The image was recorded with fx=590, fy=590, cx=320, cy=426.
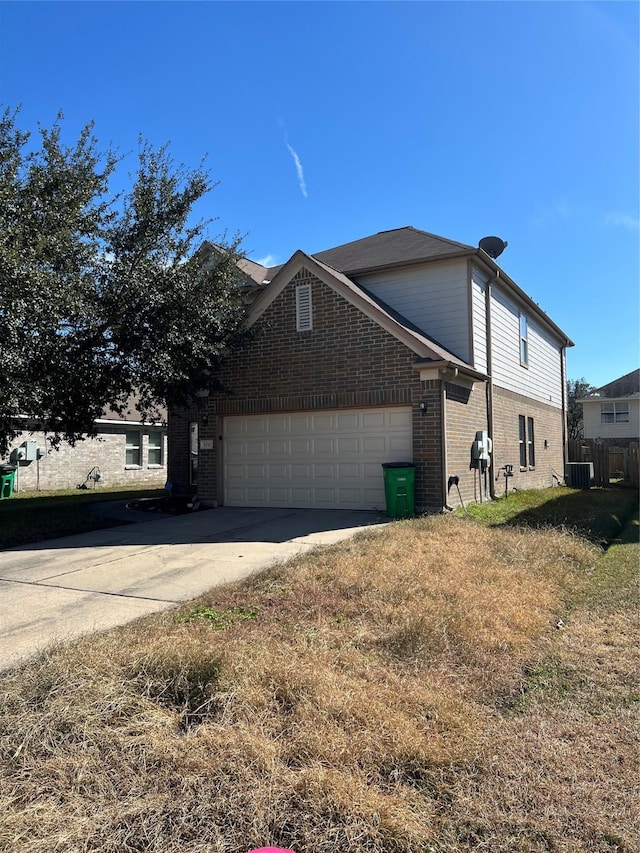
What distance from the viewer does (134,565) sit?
7.71 metres

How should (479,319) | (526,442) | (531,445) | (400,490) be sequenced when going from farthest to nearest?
(531,445)
(526,442)
(479,319)
(400,490)

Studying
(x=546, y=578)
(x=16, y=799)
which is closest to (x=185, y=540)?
(x=546, y=578)

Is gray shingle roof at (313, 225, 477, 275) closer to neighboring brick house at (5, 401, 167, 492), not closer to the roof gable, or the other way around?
the roof gable

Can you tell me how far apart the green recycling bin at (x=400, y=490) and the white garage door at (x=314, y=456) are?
65 centimetres

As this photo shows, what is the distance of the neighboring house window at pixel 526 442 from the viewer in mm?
17875

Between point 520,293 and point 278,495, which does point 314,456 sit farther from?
point 520,293

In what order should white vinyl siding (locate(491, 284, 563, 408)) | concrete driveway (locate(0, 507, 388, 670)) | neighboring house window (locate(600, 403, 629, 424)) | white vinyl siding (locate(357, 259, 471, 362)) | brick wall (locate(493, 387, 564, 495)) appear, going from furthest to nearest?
neighboring house window (locate(600, 403, 629, 424)) < white vinyl siding (locate(491, 284, 563, 408)) < brick wall (locate(493, 387, 564, 495)) < white vinyl siding (locate(357, 259, 471, 362)) < concrete driveway (locate(0, 507, 388, 670))

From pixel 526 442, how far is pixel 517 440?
48.9 inches

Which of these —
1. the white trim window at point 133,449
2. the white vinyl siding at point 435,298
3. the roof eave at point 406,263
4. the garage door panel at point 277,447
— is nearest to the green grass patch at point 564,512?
the white vinyl siding at point 435,298

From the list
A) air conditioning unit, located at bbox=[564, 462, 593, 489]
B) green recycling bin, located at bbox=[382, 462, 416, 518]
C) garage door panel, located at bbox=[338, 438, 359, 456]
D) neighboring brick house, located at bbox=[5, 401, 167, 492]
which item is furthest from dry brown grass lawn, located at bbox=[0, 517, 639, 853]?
air conditioning unit, located at bbox=[564, 462, 593, 489]

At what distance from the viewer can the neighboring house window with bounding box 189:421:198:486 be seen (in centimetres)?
1545

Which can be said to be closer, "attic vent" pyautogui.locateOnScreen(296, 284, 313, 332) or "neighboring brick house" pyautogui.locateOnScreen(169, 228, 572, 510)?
"neighboring brick house" pyautogui.locateOnScreen(169, 228, 572, 510)

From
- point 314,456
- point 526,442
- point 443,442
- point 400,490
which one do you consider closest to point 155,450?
point 314,456

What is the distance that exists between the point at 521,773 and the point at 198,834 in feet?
5.11
